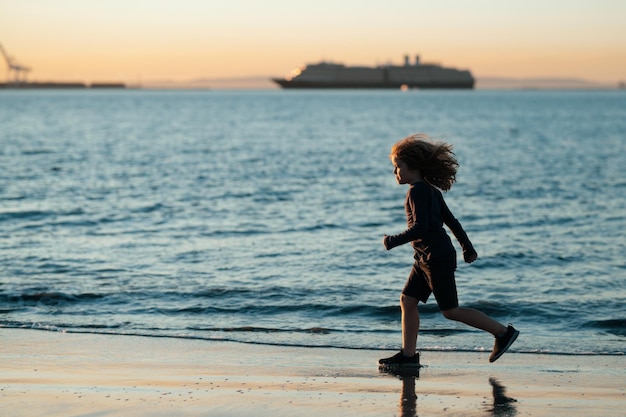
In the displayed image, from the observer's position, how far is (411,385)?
532 cm

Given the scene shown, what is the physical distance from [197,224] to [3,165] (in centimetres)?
1424

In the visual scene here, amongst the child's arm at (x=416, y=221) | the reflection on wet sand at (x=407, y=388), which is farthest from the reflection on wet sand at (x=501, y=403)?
the child's arm at (x=416, y=221)

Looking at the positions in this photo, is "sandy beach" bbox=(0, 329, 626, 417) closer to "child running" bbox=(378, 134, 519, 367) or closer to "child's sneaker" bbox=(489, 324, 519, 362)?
"child's sneaker" bbox=(489, 324, 519, 362)

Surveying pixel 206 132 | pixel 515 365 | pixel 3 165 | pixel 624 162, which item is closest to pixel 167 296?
pixel 515 365

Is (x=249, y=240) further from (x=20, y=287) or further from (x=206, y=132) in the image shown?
(x=206, y=132)

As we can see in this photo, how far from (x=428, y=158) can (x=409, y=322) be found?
3.57 feet

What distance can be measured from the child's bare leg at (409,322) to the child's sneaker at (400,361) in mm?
27

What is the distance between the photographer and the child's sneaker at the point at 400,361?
578cm

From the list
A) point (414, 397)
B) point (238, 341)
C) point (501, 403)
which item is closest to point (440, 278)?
point (414, 397)

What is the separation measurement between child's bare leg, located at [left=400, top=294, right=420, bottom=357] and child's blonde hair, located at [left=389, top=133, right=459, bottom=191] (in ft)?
2.54

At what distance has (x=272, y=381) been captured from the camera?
5355 mm

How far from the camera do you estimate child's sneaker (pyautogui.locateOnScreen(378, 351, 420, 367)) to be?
578cm

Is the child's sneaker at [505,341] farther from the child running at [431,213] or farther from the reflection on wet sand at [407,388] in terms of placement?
the reflection on wet sand at [407,388]

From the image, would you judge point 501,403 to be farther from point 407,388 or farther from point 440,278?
point 440,278
